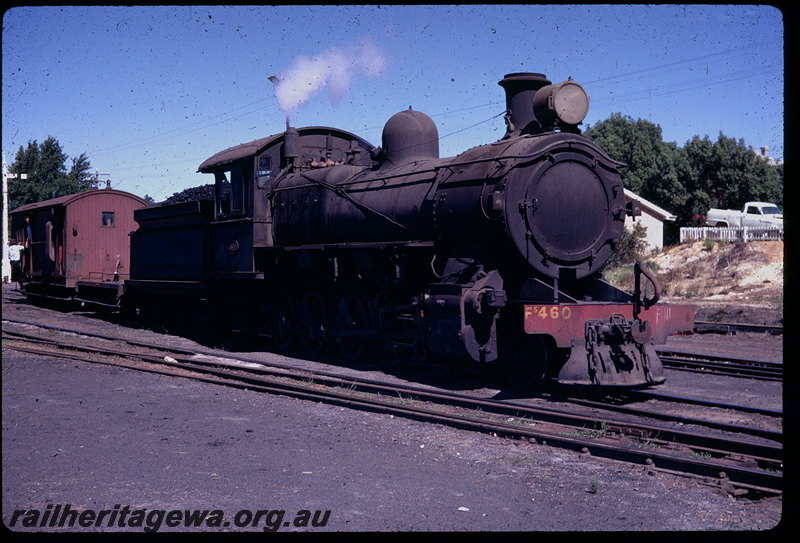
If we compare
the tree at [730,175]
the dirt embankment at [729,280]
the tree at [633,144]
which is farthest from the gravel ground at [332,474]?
the tree at [633,144]

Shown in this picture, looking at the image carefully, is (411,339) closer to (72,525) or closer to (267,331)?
(267,331)

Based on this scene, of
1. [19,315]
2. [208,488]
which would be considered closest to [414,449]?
[208,488]

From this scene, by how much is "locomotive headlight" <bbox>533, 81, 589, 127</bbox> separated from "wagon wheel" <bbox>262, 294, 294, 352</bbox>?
6.06 meters

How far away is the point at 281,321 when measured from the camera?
43.0 feet

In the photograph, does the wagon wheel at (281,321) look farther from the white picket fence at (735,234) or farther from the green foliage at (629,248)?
the white picket fence at (735,234)

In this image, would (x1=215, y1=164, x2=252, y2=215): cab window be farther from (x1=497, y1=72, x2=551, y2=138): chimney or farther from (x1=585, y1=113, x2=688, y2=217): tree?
(x1=585, y1=113, x2=688, y2=217): tree

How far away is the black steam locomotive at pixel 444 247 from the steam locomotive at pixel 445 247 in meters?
0.02

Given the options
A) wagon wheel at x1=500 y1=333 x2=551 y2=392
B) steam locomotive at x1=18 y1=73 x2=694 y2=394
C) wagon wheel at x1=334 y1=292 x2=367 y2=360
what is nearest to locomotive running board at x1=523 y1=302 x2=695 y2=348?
steam locomotive at x1=18 y1=73 x2=694 y2=394

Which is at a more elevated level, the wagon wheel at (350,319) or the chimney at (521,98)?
the chimney at (521,98)

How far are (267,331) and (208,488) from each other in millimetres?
8803

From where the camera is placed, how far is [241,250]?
510 inches

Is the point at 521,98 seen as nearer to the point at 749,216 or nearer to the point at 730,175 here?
the point at 749,216

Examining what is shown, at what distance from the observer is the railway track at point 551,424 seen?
18.2 feet

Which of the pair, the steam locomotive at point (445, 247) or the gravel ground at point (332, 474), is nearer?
the gravel ground at point (332, 474)
